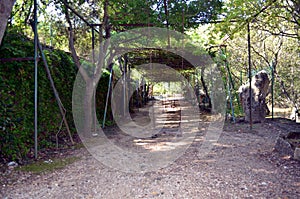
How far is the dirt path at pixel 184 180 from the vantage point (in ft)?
8.65

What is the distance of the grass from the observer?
138 inches

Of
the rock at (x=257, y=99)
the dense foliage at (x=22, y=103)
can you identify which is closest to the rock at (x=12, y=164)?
the dense foliage at (x=22, y=103)

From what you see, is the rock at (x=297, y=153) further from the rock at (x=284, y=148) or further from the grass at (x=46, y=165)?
the grass at (x=46, y=165)

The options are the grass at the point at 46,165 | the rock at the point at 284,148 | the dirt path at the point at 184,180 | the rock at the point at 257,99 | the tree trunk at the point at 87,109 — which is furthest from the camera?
the rock at the point at 257,99

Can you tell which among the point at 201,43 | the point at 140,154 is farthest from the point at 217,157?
the point at 201,43

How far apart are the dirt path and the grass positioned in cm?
15

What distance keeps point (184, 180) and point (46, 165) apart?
6.51 ft

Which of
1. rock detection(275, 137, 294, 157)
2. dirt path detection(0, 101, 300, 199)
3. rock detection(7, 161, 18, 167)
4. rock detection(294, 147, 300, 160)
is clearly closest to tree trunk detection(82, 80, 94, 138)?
dirt path detection(0, 101, 300, 199)

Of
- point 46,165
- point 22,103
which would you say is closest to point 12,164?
point 46,165

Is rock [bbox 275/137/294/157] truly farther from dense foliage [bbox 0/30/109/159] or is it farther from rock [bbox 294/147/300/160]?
dense foliage [bbox 0/30/109/159]

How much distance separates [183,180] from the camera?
3.01 meters

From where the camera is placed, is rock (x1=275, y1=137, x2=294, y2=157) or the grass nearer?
the grass

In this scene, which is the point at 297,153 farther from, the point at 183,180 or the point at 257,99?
the point at 257,99

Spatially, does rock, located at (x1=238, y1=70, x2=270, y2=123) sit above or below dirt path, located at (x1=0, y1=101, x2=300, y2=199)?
above
